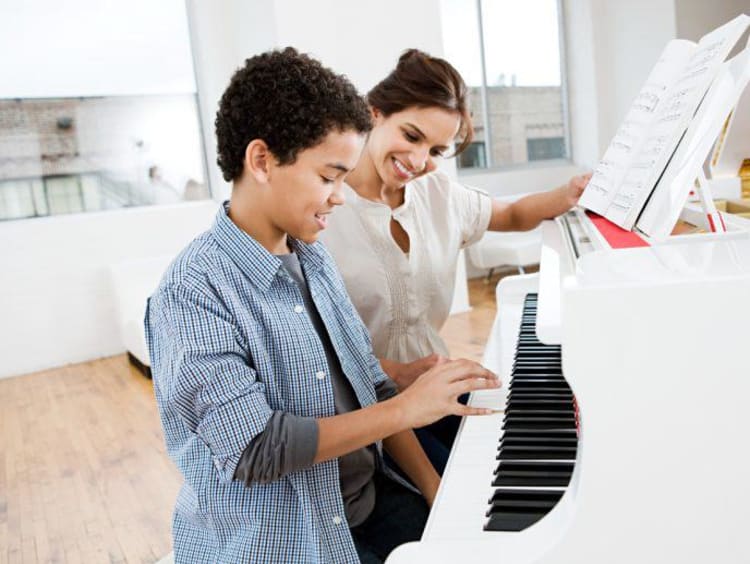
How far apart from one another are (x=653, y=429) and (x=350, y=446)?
0.50 m

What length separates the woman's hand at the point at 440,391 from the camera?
1099 mm

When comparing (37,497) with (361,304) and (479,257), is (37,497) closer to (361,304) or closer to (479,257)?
(361,304)

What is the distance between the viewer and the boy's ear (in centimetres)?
116

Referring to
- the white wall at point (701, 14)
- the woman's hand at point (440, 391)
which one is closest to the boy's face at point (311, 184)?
the woman's hand at point (440, 391)

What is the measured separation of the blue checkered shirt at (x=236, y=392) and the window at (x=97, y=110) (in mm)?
4413

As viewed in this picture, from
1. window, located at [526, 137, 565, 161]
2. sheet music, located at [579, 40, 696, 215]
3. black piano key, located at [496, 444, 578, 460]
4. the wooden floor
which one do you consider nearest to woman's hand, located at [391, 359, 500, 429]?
black piano key, located at [496, 444, 578, 460]

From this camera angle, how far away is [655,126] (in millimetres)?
1473

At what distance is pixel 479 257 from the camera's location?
611 cm

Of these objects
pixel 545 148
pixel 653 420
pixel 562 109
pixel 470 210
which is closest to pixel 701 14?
pixel 562 109

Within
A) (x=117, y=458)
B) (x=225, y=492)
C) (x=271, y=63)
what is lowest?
(x=117, y=458)

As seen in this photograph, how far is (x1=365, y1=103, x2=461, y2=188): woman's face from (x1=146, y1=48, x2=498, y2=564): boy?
1.80 feet

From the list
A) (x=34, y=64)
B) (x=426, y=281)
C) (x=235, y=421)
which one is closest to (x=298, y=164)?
(x=235, y=421)

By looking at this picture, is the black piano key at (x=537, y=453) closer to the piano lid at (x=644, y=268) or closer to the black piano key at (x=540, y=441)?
the black piano key at (x=540, y=441)

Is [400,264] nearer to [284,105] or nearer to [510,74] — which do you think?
[284,105]
